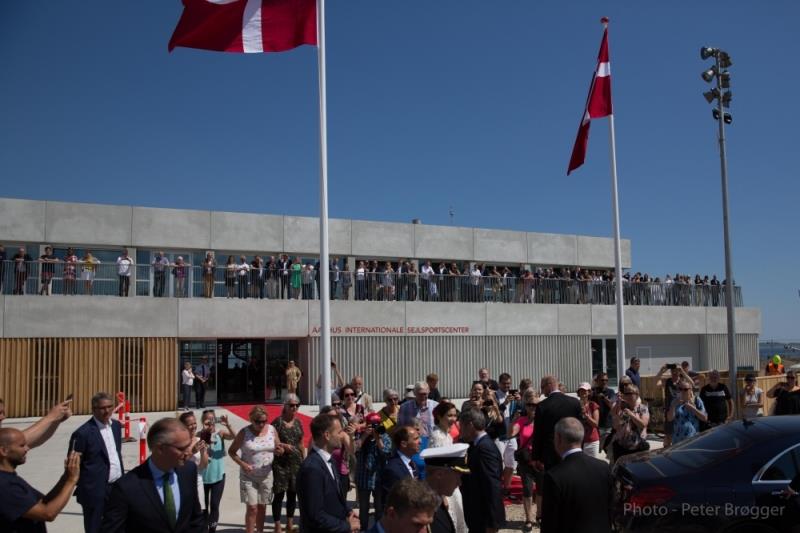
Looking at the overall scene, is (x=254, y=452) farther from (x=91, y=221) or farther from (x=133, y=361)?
(x=91, y=221)

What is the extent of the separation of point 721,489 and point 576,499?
208cm

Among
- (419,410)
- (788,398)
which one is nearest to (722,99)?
(788,398)

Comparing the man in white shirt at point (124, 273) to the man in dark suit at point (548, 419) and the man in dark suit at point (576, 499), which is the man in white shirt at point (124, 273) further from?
the man in dark suit at point (576, 499)

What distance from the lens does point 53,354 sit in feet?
68.5

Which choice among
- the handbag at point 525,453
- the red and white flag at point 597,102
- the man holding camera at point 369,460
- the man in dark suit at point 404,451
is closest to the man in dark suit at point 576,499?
the man in dark suit at point 404,451

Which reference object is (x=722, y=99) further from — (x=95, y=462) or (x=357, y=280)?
(x=95, y=462)

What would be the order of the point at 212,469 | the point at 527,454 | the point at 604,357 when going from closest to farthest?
the point at 212,469, the point at 527,454, the point at 604,357

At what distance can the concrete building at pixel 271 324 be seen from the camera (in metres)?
21.1

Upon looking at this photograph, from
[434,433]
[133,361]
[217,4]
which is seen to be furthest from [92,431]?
[133,361]

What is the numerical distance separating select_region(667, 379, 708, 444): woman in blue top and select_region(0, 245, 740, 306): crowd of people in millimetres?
16378

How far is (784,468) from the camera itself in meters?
5.88

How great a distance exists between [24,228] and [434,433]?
65.8 feet

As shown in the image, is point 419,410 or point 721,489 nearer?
point 721,489

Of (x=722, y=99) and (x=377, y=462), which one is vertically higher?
(x=722, y=99)
